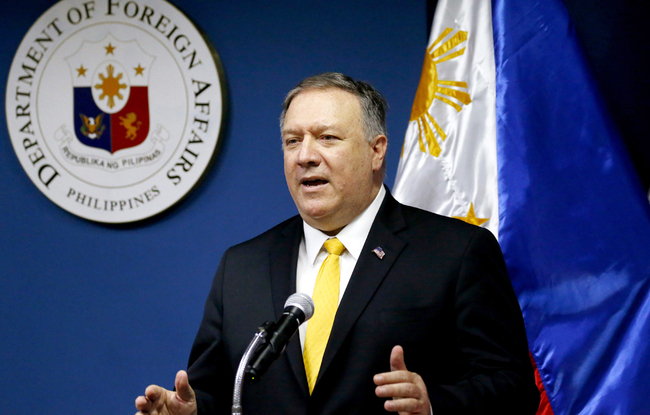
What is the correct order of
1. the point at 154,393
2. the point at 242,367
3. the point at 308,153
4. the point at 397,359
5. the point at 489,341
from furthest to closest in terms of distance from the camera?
the point at 308,153 < the point at 489,341 < the point at 154,393 < the point at 397,359 < the point at 242,367

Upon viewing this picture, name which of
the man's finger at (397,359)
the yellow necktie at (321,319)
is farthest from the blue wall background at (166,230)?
the man's finger at (397,359)

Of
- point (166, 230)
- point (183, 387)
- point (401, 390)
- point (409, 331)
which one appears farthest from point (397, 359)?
point (166, 230)

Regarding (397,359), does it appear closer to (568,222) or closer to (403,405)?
(403,405)

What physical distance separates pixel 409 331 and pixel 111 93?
166 centimetres

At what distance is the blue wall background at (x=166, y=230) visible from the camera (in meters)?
2.29

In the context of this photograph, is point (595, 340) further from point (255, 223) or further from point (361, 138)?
point (255, 223)

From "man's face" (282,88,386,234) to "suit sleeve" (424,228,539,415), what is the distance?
302mm

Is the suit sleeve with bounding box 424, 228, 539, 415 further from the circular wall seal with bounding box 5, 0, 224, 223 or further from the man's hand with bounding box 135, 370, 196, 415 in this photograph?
the circular wall seal with bounding box 5, 0, 224, 223

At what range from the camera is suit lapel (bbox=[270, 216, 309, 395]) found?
1.29m

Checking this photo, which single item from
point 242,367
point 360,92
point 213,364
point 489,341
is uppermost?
point 360,92

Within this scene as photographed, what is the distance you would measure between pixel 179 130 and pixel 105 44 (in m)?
0.47

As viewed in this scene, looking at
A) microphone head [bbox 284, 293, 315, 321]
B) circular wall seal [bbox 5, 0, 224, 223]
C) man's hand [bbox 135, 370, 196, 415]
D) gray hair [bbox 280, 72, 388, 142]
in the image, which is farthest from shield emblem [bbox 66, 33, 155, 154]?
microphone head [bbox 284, 293, 315, 321]

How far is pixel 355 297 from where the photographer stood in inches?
51.9

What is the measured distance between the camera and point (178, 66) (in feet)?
7.59
